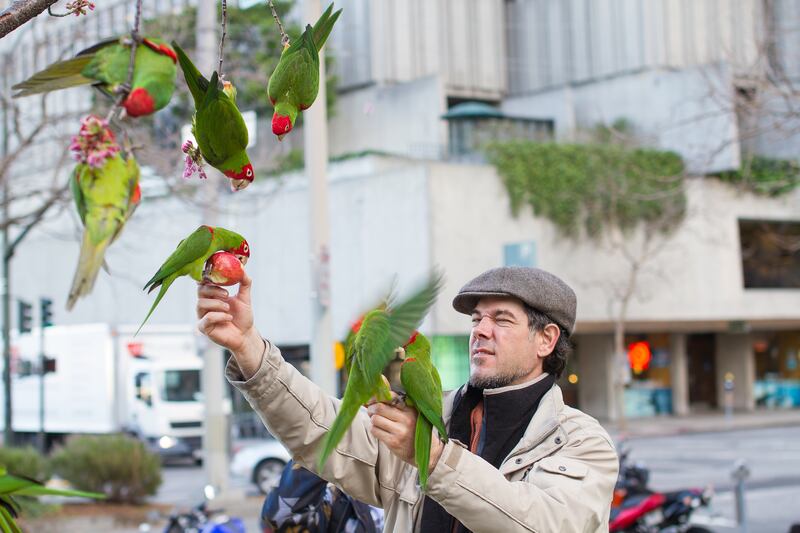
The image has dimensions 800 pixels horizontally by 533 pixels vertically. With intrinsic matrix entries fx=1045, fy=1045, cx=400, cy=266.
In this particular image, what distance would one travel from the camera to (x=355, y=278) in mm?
28078

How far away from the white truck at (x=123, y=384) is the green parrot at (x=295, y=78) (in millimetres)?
22727

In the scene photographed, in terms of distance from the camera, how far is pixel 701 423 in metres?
32.2

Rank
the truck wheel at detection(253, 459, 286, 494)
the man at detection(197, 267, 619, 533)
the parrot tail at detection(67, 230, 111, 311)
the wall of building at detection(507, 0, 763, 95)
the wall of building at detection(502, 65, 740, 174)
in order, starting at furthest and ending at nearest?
the wall of building at detection(507, 0, 763, 95), the wall of building at detection(502, 65, 740, 174), the truck wheel at detection(253, 459, 286, 494), the man at detection(197, 267, 619, 533), the parrot tail at detection(67, 230, 111, 311)

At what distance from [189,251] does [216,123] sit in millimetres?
264

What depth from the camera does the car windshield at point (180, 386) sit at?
24453 mm

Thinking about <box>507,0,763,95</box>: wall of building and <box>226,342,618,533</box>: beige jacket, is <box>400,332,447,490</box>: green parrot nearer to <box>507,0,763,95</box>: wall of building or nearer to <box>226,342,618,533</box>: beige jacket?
<box>226,342,618,533</box>: beige jacket

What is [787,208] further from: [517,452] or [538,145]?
[517,452]

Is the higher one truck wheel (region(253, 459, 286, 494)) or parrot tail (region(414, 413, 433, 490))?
parrot tail (region(414, 413, 433, 490))

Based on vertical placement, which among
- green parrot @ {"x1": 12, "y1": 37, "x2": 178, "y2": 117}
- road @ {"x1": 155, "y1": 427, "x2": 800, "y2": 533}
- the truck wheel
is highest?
green parrot @ {"x1": 12, "y1": 37, "x2": 178, "y2": 117}

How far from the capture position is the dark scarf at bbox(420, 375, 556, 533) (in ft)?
9.15

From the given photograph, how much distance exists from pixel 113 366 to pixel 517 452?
76.3ft

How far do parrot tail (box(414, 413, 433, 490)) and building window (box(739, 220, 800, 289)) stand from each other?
34873 millimetres

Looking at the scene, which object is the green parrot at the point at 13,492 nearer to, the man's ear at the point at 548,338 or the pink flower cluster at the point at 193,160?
the pink flower cluster at the point at 193,160

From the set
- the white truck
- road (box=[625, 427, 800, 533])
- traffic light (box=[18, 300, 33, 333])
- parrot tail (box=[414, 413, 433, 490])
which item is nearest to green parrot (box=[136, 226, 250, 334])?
parrot tail (box=[414, 413, 433, 490])
